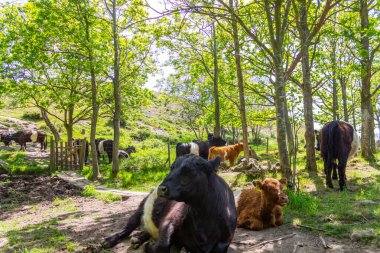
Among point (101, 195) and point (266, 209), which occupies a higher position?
point (266, 209)

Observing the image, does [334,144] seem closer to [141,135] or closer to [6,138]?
[6,138]

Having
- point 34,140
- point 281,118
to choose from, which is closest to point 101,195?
point 281,118

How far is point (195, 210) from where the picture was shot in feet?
13.2

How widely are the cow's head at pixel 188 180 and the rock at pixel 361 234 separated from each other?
2.54 m

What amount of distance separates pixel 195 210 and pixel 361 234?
2.66 meters

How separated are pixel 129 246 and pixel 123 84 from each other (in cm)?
1557

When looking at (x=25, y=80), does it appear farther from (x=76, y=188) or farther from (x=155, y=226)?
(x=155, y=226)

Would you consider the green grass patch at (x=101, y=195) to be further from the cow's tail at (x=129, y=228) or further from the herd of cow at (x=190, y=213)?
the herd of cow at (x=190, y=213)

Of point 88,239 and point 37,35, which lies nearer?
point 88,239

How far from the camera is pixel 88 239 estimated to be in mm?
5852

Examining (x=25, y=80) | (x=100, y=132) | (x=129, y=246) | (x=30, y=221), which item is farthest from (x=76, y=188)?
(x=100, y=132)

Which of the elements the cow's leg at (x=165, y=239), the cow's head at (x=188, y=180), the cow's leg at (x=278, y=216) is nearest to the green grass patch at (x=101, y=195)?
the cow's leg at (x=278, y=216)

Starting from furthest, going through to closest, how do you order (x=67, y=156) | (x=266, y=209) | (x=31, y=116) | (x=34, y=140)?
(x=31, y=116) → (x=34, y=140) → (x=67, y=156) → (x=266, y=209)

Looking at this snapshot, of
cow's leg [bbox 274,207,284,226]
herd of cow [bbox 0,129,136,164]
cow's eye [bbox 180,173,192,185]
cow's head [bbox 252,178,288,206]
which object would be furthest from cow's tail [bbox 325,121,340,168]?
herd of cow [bbox 0,129,136,164]
